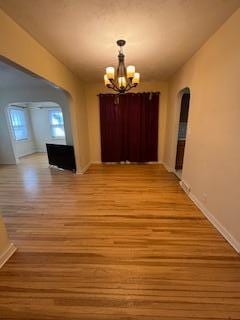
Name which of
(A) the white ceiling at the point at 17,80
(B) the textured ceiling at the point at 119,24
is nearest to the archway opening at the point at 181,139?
(B) the textured ceiling at the point at 119,24

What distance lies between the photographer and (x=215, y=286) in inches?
58.5

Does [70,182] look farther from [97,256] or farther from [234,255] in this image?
[234,255]

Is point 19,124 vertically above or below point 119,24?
below

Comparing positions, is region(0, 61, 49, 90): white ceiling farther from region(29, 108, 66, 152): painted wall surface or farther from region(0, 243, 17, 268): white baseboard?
region(0, 243, 17, 268): white baseboard

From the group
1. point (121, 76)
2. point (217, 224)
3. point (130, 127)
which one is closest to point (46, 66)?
point (121, 76)

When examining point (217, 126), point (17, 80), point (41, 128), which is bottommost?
point (41, 128)

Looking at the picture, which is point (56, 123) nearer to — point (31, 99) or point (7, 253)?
point (31, 99)

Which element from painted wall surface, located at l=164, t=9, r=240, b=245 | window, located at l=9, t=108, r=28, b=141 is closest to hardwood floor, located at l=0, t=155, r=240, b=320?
painted wall surface, located at l=164, t=9, r=240, b=245

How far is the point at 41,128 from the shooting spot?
8.23m

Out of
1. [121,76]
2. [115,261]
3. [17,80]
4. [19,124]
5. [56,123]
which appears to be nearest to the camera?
[115,261]

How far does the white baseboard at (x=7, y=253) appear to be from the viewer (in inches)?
69.1

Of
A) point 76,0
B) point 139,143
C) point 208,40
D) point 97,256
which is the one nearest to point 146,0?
point 76,0

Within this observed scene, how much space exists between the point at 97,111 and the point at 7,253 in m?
4.44

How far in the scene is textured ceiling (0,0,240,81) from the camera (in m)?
1.75
